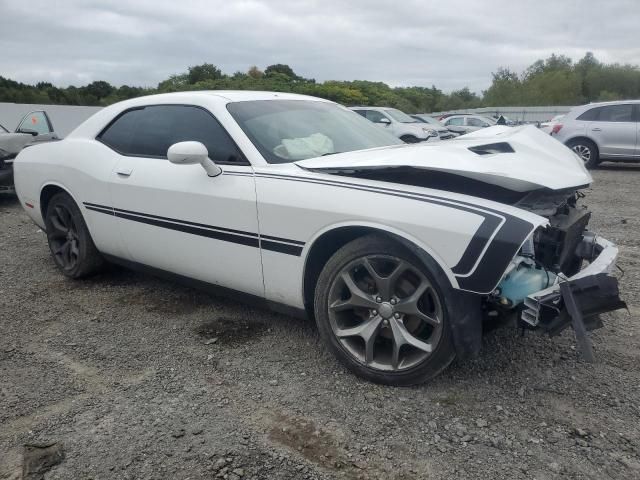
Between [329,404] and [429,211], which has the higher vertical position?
[429,211]

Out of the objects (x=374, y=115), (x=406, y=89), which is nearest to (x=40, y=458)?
(x=374, y=115)

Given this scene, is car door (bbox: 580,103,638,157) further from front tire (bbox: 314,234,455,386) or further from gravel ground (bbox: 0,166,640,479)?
front tire (bbox: 314,234,455,386)

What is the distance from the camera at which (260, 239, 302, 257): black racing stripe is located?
2863 mm

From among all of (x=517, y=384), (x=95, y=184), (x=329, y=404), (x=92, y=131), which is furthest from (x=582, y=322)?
(x=92, y=131)

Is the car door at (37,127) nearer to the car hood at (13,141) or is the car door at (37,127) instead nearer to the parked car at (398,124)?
the car hood at (13,141)

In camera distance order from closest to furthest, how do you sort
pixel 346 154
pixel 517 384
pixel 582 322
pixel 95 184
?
1. pixel 582 322
2. pixel 517 384
3. pixel 346 154
4. pixel 95 184

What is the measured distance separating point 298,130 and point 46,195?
2468 mm

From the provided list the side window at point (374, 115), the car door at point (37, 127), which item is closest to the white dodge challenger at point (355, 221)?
the car door at point (37, 127)

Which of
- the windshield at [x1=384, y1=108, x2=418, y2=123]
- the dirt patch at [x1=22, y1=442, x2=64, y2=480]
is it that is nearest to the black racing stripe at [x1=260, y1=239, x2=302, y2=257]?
the dirt patch at [x1=22, y1=442, x2=64, y2=480]

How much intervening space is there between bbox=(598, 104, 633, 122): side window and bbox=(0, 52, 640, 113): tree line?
91.3 feet

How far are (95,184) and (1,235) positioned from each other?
3.21 metres

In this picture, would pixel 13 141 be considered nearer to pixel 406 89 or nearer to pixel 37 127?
pixel 37 127

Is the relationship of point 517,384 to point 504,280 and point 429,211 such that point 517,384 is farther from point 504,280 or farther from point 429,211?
point 429,211

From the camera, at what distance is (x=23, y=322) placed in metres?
3.66
